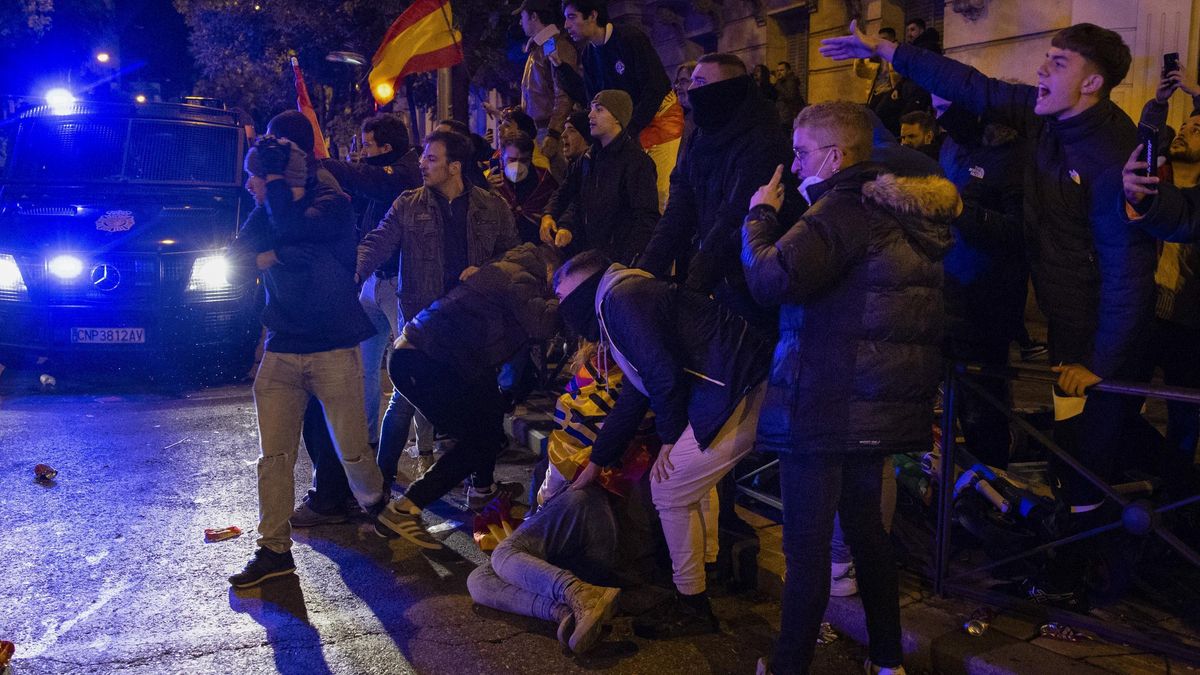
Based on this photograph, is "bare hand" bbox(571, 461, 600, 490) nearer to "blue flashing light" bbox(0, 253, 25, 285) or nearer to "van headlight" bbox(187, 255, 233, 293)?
"van headlight" bbox(187, 255, 233, 293)

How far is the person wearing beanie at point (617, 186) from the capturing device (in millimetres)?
5969

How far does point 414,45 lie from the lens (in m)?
9.20

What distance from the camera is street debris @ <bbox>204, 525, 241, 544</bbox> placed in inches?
213

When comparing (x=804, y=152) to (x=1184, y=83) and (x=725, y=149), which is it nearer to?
(x=725, y=149)

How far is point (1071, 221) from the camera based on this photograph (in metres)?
4.05

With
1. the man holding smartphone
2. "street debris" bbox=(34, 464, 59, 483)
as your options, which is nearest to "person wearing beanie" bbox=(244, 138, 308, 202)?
"street debris" bbox=(34, 464, 59, 483)

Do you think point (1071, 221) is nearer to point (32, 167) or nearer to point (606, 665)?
point (606, 665)

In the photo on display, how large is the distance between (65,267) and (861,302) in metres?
7.77

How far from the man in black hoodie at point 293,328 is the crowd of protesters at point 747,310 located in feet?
0.04

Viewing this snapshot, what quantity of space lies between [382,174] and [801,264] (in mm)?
4286

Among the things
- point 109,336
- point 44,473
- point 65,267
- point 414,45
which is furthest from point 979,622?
point 65,267

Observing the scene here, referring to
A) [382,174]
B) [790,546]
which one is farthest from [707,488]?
[382,174]

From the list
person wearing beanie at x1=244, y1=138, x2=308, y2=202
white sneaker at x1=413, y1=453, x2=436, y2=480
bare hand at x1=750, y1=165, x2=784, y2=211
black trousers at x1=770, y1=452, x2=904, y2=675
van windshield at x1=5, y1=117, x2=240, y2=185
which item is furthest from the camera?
van windshield at x1=5, y1=117, x2=240, y2=185

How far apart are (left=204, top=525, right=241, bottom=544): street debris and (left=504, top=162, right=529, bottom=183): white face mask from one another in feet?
10.5
